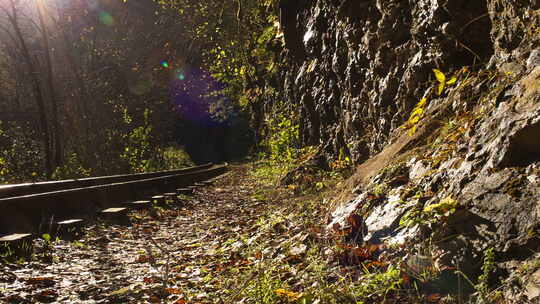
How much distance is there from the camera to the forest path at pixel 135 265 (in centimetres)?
297

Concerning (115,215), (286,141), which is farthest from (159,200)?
(286,141)

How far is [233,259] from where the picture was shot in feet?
12.5

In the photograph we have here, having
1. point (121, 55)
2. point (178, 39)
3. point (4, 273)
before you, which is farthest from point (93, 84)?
point (4, 273)

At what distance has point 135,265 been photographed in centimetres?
392

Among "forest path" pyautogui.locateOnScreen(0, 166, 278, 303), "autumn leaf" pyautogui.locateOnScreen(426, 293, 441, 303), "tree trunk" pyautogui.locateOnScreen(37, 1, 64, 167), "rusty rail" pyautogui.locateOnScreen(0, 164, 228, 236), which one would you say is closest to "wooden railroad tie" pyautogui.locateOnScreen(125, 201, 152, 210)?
"rusty rail" pyautogui.locateOnScreen(0, 164, 228, 236)

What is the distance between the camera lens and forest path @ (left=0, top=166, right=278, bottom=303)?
2969 mm

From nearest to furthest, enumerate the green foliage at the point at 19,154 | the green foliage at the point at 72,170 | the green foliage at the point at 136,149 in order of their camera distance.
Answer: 1. the green foliage at the point at 72,170
2. the green foliage at the point at 19,154
3. the green foliage at the point at 136,149

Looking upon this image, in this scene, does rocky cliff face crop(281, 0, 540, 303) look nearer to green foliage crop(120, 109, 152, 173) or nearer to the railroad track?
the railroad track

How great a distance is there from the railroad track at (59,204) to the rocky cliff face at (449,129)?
3.61m

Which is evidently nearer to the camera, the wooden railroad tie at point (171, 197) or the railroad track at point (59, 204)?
the railroad track at point (59, 204)

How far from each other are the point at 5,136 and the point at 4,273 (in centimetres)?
1515

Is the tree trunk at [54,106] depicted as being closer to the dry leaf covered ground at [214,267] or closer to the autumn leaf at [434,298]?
the dry leaf covered ground at [214,267]

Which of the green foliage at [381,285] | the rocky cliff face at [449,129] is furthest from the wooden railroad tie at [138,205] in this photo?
the green foliage at [381,285]

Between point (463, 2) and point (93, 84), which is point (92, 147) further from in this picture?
point (463, 2)
